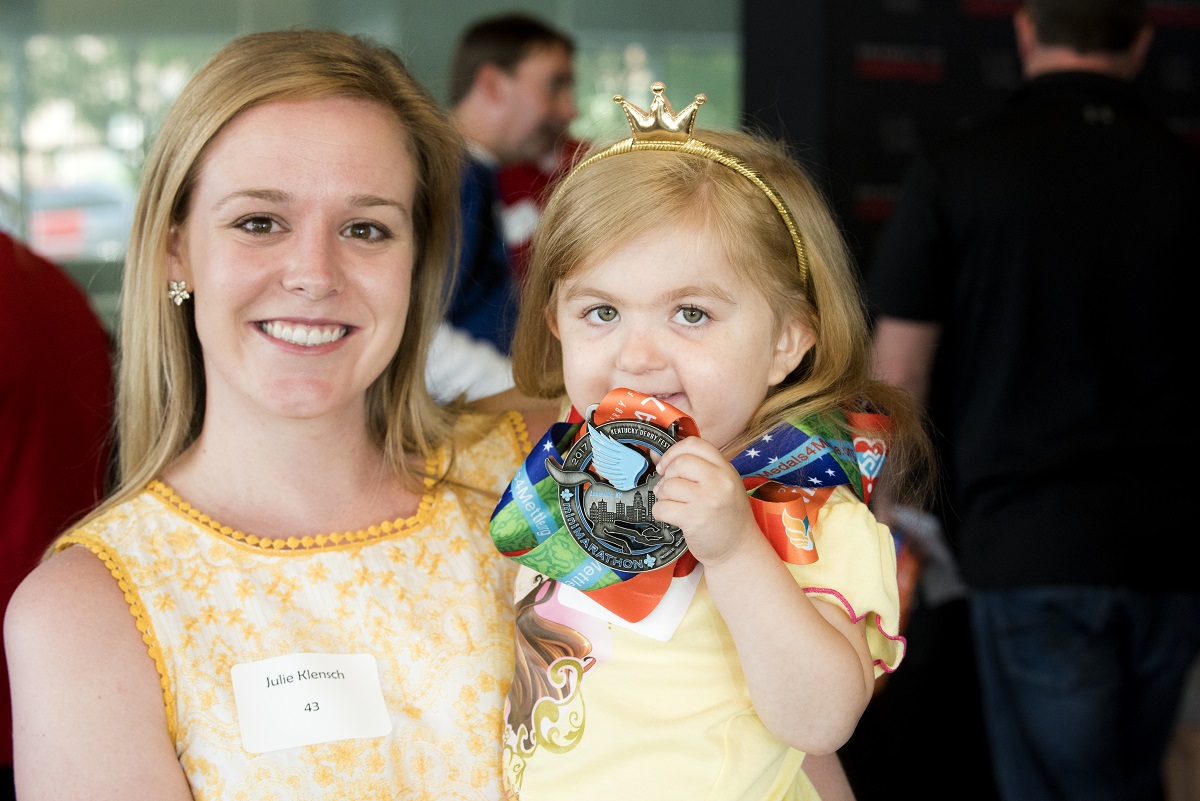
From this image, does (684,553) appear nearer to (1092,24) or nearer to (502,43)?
(1092,24)

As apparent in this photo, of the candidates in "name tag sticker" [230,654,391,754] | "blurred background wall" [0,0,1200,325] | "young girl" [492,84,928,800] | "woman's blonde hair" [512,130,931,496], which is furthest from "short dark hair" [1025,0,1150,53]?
"name tag sticker" [230,654,391,754]

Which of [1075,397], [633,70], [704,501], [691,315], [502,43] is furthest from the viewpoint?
[633,70]

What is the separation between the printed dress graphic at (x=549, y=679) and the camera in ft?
5.61

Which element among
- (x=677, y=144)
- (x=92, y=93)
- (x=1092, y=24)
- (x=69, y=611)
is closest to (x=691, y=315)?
(x=677, y=144)

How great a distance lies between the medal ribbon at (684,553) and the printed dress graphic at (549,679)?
0.19 feet

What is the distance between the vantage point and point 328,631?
1.81m

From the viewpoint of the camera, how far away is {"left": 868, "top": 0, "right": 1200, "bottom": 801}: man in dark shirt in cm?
322

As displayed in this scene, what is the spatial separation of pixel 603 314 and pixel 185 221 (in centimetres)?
65

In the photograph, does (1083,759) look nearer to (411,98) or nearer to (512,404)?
(512,404)

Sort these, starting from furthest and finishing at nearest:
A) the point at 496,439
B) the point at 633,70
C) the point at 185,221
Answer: the point at 633,70
the point at 496,439
the point at 185,221

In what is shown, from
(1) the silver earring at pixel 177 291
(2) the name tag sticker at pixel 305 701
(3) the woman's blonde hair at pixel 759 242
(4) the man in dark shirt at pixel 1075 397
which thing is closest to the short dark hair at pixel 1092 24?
(4) the man in dark shirt at pixel 1075 397

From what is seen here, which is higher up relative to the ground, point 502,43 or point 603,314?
point 603,314

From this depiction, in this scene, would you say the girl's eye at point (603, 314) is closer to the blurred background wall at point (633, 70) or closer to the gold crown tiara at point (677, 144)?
the gold crown tiara at point (677, 144)

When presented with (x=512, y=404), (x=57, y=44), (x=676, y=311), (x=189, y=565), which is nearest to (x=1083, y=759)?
(x=512, y=404)
